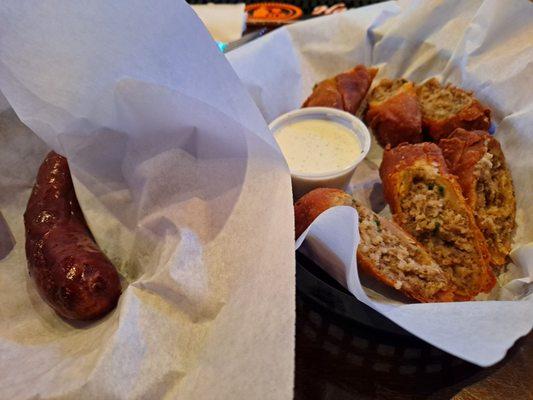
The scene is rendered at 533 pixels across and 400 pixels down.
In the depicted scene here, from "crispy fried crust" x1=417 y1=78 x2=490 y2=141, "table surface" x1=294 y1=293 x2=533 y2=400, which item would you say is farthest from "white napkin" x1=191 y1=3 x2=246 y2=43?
"table surface" x1=294 y1=293 x2=533 y2=400

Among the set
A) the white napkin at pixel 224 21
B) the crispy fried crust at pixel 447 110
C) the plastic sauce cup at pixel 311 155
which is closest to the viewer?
the plastic sauce cup at pixel 311 155

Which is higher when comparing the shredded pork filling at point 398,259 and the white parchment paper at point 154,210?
the white parchment paper at point 154,210

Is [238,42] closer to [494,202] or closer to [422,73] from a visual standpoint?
[422,73]

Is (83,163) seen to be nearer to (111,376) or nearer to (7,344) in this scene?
(7,344)

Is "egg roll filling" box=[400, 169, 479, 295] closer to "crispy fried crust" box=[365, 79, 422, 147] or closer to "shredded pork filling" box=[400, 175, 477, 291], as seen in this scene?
"shredded pork filling" box=[400, 175, 477, 291]

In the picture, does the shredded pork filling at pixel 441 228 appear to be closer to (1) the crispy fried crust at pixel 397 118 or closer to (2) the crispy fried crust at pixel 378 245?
(2) the crispy fried crust at pixel 378 245

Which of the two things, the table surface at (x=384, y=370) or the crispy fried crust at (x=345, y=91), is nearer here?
the table surface at (x=384, y=370)

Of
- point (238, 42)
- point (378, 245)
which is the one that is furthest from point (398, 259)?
point (238, 42)

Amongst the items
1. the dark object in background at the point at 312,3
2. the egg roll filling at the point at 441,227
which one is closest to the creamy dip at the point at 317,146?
the egg roll filling at the point at 441,227

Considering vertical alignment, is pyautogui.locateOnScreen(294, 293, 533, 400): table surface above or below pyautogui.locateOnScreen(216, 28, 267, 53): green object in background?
below
